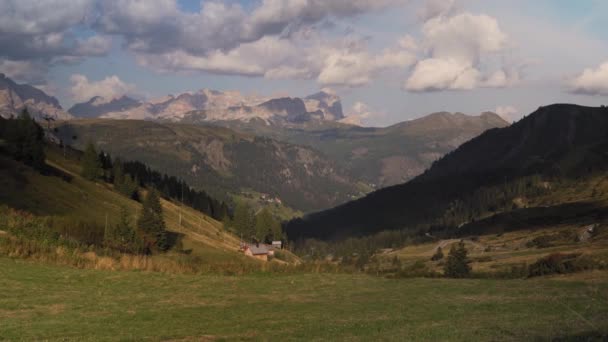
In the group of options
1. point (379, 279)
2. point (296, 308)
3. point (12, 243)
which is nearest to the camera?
point (296, 308)

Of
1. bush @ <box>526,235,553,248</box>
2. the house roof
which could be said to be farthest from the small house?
bush @ <box>526,235,553,248</box>

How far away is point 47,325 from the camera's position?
16078 mm

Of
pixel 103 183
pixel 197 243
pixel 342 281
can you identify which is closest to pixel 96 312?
pixel 342 281

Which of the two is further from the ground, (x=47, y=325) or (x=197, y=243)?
(x=47, y=325)

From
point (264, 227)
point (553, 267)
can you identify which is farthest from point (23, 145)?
point (553, 267)

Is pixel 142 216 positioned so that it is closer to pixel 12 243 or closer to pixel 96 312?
Result: pixel 12 243

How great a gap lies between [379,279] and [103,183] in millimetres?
123737

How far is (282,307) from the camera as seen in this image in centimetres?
2173

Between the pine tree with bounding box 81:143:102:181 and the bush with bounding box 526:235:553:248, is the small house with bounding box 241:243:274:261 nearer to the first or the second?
the pine tree with bounding box 81:143:102:181

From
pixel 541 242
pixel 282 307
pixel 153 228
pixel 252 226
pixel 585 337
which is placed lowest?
pixel 252 226

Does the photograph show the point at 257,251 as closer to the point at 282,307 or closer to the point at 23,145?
the point at 23,145

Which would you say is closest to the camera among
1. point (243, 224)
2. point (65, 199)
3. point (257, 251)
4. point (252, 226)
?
point (65, 199)

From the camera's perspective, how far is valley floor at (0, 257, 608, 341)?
53.4 ft

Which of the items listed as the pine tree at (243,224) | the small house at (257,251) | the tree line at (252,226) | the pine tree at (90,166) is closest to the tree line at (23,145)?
the pine tree at (90,166)
